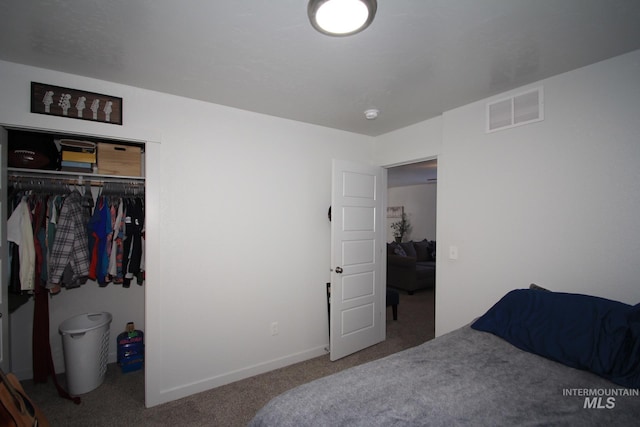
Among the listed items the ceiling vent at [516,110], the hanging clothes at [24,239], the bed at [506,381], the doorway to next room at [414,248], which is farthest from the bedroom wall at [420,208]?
the hanging clothes at [24,239]

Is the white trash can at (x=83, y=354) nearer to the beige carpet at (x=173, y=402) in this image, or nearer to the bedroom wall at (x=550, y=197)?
the beige carpet at (x=173, y=402)

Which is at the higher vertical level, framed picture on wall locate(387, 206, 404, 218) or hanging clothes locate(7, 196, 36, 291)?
framed picture on wall locate(387, 206, 404, 218)

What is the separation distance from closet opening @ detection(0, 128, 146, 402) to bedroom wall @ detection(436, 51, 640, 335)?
2.94m

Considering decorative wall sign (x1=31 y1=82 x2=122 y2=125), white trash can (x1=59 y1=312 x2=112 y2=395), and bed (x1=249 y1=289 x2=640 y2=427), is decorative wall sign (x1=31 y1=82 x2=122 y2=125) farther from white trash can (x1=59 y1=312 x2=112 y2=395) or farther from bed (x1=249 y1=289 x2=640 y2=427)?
bed (x1=249 y1=289 x2=640 y2=427)

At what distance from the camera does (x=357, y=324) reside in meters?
3.09

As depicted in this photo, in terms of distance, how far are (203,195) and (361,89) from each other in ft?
5.32

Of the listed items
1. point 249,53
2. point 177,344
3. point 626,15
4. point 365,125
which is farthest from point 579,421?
point 365,125

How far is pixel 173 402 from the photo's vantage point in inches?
87.2

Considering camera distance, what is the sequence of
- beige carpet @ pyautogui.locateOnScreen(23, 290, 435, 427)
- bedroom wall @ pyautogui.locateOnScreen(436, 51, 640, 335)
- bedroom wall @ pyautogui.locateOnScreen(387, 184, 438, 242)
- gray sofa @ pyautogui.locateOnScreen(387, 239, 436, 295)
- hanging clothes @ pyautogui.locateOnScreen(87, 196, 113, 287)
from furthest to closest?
1. bedroom wall @ pyautogui.locateOnScreen(387, 184, 438, 242)
2. gray sofa @ pyautogui.locateOnScreen(387, 239, 436, 295)
3. hanging clothes @ pyautogui.locateOnScreen(87, 196, 113, 287)
4. beige carpet @ pyautogui.locateOnScreen(23, 290, 435, 427)
5. bedroom wall @ pyautogui.locateOnScreen(436, 51, 640, 335)

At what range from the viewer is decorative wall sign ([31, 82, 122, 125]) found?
1.84 meters

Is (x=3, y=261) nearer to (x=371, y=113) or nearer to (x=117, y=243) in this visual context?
(x=117, y=243)

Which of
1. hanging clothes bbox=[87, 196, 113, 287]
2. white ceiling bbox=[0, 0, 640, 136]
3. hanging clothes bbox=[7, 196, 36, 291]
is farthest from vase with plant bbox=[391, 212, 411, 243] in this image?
hanging clothes bbox=[7, 196, 36, 291]

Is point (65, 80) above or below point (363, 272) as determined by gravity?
above

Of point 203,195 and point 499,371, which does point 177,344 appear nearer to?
point 203,195
